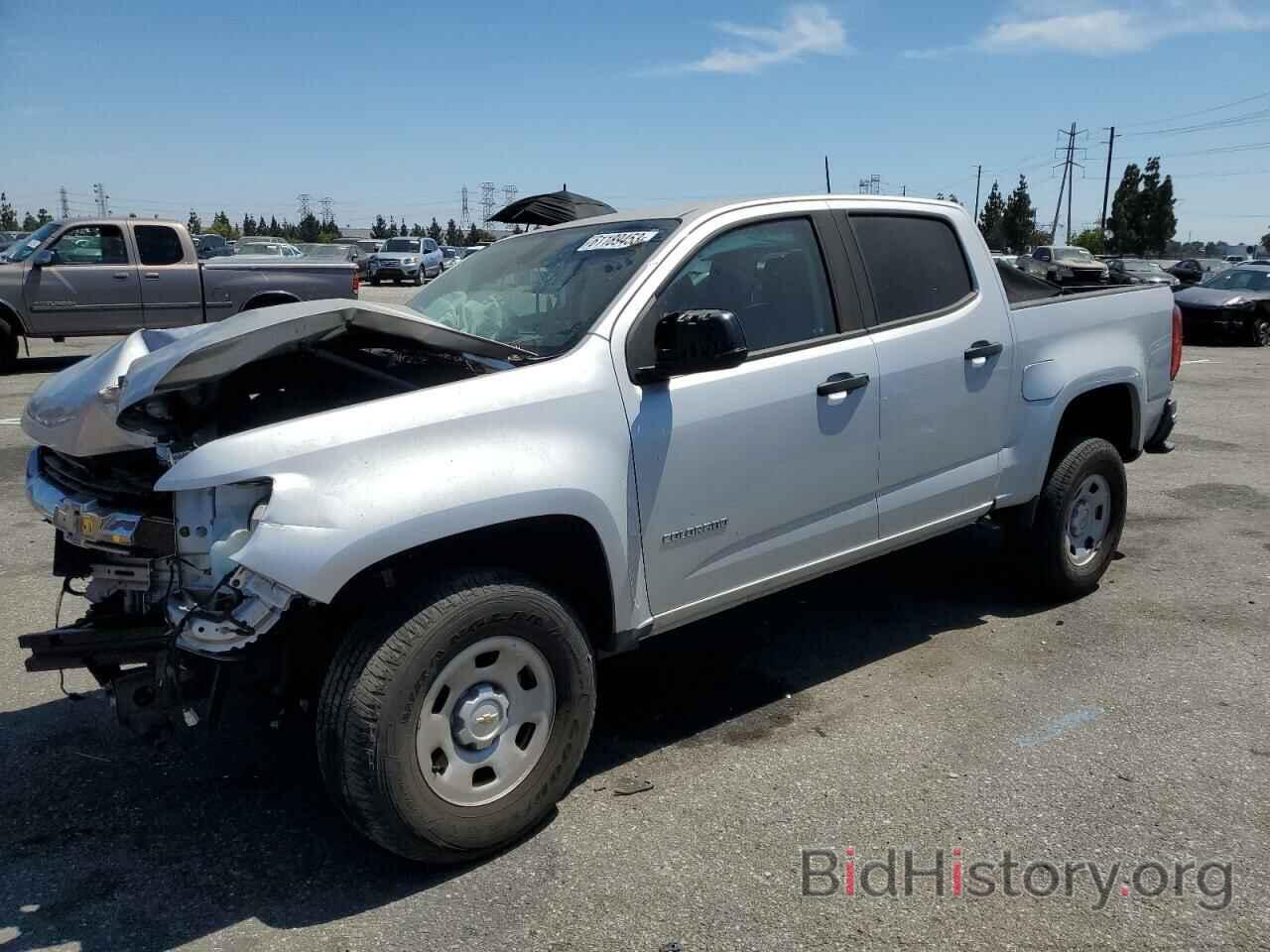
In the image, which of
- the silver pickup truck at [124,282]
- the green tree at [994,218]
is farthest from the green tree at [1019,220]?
the silver pickup truck at [124,282]

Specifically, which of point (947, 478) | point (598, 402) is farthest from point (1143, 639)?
point (598, 402)

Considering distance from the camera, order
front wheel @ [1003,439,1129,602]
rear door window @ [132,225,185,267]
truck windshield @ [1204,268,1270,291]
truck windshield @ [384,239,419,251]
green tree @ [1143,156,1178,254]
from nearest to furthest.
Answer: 1. front wheel @ [1003,439,1129,602]
2. rear door window @ [132,225,185,267]
3. truck windshield @ [1204,268,1270,291]
4. truck windshield @ [384,239,419,251]
5. green tree @ [1143,156,1178,254]

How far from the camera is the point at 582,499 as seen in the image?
3305mm

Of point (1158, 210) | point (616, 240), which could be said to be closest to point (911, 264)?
point (616, 240)

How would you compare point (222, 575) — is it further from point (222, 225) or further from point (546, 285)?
point (222, 225)

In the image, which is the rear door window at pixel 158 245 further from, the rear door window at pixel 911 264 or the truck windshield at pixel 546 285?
the rear door window at pixel 911 264

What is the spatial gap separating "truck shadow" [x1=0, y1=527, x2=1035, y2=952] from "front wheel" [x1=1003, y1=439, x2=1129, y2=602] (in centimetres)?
27

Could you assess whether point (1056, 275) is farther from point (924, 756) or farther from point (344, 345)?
point (344, 345)

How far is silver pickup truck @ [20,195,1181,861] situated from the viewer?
291cm

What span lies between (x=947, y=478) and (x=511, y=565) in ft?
6.82

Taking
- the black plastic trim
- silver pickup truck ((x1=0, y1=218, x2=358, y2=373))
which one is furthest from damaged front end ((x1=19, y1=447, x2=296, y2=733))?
silver pickup truck ((x1=0, y1=218, x2=358, y2=373))

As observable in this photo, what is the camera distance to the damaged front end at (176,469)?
9.44 ft

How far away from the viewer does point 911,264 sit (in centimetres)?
458

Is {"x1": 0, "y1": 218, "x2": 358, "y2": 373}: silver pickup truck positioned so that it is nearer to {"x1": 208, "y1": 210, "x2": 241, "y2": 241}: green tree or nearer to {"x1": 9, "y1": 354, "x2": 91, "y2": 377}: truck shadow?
{"x1": 9, "y1": 354, "x2": 91, "y2": 377}: truck shadow
